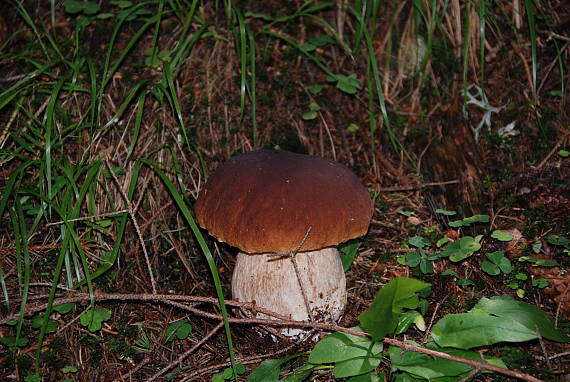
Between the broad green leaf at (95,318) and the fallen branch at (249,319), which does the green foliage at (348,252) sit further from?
the broad green leaf at (95,318)

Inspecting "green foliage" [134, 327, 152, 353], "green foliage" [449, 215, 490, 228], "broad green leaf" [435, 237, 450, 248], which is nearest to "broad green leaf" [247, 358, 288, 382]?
"green foliage" [134, 327, 152, 353]

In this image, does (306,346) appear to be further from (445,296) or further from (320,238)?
(445,296)

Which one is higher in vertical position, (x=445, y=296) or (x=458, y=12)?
(x=458, y=12)

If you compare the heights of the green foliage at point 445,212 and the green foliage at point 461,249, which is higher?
the green foliage at point 445,212

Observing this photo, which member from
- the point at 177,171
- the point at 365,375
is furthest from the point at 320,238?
the point at 177,171

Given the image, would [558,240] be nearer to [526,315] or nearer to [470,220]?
[470,220]

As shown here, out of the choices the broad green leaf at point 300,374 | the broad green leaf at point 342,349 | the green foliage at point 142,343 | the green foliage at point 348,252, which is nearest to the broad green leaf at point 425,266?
the green foliage at point 348,252

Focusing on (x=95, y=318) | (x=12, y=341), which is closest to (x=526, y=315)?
(x=95, y=318)
